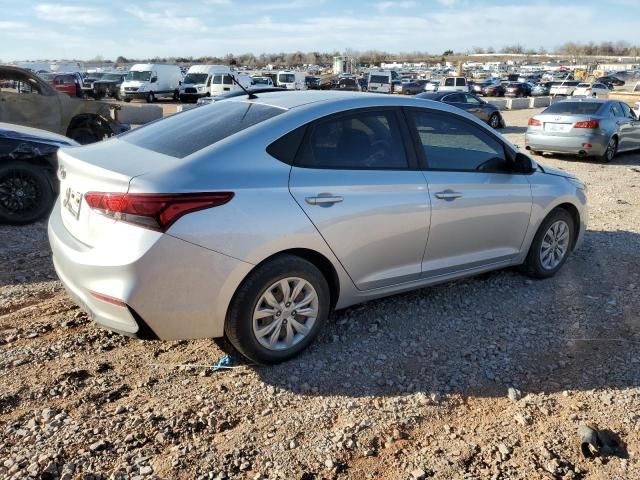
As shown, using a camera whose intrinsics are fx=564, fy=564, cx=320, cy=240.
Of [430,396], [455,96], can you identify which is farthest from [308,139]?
[455,96]

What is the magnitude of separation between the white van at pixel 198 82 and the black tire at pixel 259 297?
103ft

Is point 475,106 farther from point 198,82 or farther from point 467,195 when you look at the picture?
point 198,82

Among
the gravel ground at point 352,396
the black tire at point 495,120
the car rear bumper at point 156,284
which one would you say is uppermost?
the black tire at point 495,120

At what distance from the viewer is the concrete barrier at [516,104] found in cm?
3167

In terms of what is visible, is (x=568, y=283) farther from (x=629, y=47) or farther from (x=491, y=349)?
(x=629, y=47)

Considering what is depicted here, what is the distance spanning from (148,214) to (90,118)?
29.5 feet

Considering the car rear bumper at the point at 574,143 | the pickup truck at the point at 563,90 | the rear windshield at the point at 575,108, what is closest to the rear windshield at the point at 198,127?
the car rear bumper at the point at 574,143

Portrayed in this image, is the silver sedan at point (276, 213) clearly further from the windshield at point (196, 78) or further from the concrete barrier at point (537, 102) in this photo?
the windshield at point (196, 78)

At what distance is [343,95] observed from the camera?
157 inches

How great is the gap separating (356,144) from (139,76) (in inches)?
1350

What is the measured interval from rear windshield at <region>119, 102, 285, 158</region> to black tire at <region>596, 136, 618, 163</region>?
11.5 m

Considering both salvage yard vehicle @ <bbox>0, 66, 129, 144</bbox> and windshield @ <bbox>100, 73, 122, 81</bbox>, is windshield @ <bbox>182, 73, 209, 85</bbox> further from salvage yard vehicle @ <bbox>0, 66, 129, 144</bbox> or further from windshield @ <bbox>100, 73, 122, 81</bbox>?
salvage yard vehicle @ <bbox>0, 66, 129, 144</bbox>

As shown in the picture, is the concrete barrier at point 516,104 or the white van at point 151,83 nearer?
the concrete barrier at point 516,104

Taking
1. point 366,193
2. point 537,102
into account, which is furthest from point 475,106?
point 366,193
